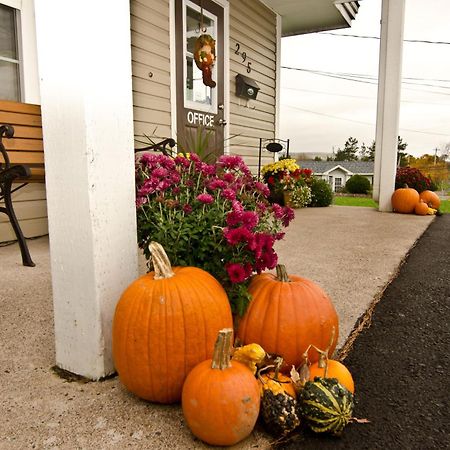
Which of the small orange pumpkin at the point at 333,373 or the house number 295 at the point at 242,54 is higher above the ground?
the house number 295 at the point at 242,54

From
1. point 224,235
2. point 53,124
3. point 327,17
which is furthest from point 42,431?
point 327,17

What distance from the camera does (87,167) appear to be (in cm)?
110

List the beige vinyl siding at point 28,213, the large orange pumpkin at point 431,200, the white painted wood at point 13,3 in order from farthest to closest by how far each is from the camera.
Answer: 1. the large orange pumpkin at point 431,200
2. the beige vinyl siding at point 28,213
3. the white painted wood at point 13,3

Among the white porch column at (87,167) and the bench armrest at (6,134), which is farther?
the bench armrest at (6,134)

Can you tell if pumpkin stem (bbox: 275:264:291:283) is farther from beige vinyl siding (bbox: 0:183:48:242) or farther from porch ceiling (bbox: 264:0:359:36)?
porch ceiling (bbox: 264:0:359:36)

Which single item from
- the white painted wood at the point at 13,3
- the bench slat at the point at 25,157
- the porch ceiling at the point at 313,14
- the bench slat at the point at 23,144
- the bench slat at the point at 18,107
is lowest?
the bench slat at the point at 25,157

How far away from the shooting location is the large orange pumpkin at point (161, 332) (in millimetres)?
1065

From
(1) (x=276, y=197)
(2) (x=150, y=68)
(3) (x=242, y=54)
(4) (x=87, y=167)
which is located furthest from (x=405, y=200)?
(4) (x=87, y=167)

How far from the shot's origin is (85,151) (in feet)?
3.59

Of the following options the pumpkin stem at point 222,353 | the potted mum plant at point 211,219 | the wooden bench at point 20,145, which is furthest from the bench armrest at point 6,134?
the pumpkin stem at point 222,353

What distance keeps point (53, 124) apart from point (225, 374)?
807mm

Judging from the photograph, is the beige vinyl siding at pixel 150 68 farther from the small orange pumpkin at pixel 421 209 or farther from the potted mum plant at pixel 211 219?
the small orange pumpkin at pixel 421 209

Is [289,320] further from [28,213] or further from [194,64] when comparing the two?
[194,64]

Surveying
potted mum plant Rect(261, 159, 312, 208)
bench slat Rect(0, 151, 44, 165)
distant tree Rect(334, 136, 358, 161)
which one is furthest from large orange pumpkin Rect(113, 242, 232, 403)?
distant tree Rect(334, 136, 358, 161)
